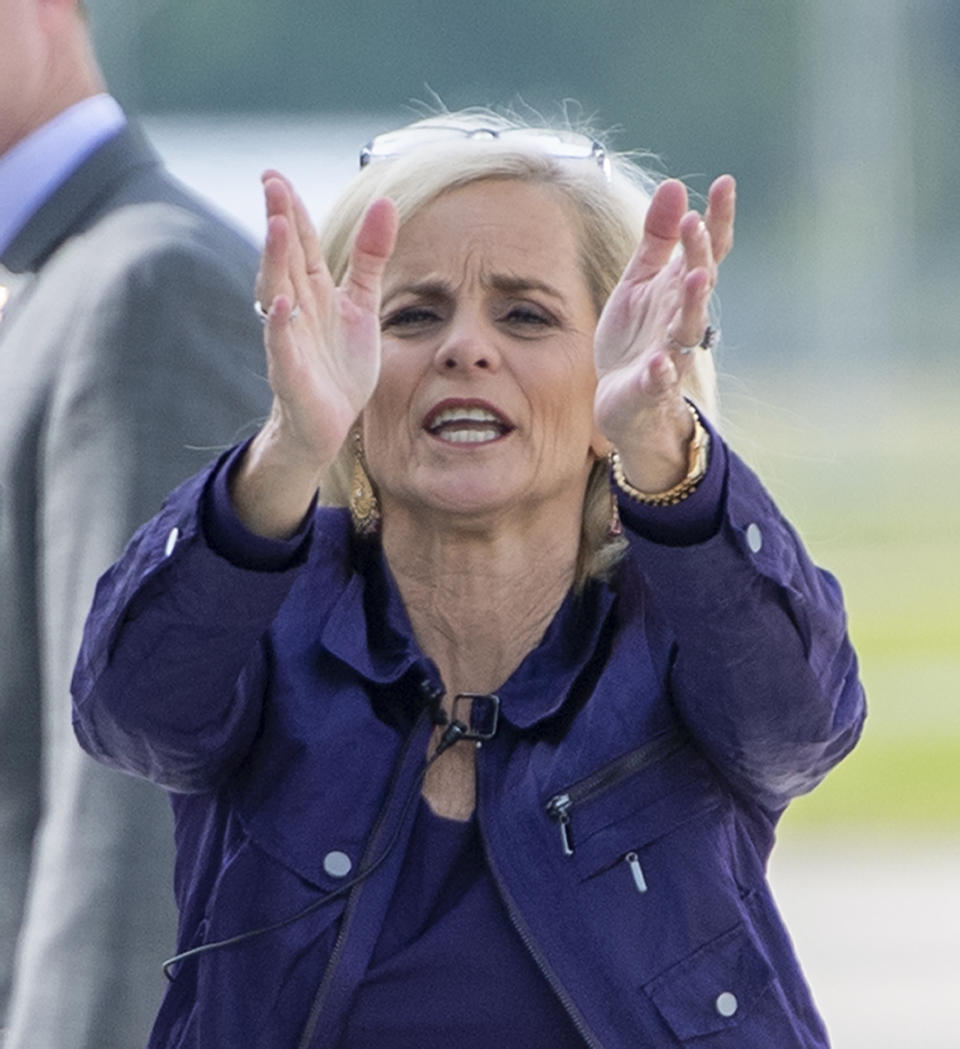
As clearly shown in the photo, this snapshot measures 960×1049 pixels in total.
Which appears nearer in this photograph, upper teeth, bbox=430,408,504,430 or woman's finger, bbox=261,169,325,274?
woman's finger, bbox=261,169,325,274

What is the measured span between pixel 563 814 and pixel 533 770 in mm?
Answer: 65

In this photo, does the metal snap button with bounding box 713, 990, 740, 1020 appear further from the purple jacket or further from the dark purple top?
the dark purple top

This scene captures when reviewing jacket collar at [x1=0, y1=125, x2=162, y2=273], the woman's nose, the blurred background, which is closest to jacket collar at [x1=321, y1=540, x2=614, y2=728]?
the woman's nose

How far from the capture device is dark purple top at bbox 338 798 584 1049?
2.01 metres

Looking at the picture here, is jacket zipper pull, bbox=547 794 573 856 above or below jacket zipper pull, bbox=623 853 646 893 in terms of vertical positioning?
above

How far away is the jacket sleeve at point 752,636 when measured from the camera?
1.97m

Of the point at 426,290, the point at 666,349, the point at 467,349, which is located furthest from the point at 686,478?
the point at 426,290

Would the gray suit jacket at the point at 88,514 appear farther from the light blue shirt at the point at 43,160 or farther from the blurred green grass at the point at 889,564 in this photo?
the blurred green grass at the point at 889,564

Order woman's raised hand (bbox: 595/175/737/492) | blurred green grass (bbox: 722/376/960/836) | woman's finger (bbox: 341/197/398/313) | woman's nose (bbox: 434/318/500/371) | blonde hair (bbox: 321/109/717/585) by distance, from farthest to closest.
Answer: blurred green grass (bbox: 722/376/960/836) < blonde hair (bbox: 321/109/717/585) < woman's nose (bbox: 434/318/500/371) < woman's finger (bbox: 341/197/398/313) < woman's raised hand (bbox: 595/175/737/492)

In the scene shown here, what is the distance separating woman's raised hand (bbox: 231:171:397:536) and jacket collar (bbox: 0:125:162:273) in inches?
24.5

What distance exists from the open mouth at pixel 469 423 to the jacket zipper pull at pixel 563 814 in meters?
0.38

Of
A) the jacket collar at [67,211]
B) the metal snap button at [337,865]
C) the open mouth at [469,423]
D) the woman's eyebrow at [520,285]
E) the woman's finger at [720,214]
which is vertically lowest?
the metal snap button at [337,865]

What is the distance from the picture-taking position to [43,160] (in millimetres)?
2625

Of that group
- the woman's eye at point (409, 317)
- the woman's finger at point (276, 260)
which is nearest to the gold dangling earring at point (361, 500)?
the woman's eye at point (409, 317)
